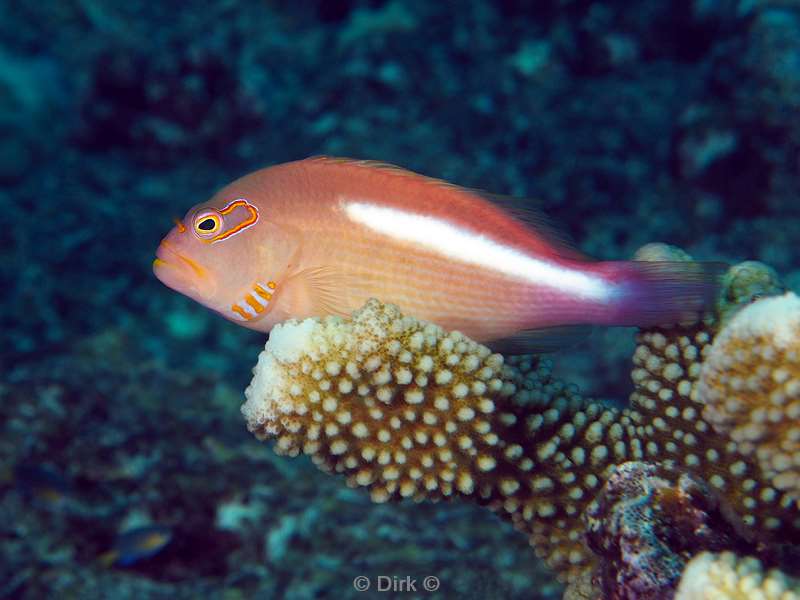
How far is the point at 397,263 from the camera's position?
2.45 meters

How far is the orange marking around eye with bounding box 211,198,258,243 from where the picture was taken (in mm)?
2594

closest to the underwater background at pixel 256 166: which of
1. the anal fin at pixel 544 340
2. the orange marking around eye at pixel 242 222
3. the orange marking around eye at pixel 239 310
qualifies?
the anal fin at pixel 544 340

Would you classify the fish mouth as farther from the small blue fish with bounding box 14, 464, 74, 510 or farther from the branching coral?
the small blue fish with bounding box 14, 464, 74, 510

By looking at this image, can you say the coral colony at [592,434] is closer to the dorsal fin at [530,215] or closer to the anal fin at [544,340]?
the anal fin at [544,340]

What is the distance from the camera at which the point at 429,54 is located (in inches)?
324

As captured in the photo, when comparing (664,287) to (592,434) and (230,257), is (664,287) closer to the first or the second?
(592,434)

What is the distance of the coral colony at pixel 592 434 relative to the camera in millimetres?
1817

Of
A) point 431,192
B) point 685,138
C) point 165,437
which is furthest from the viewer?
point 685,138

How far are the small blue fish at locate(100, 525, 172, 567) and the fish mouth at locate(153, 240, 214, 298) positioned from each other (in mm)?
2223

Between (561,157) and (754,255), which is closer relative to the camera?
(754,255)

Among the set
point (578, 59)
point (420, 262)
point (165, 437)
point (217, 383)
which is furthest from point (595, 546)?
point (578, 59)

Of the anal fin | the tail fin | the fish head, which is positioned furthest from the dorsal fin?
the fish head

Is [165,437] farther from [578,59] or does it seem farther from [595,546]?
[578,59]

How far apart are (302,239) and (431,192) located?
0.55 m
